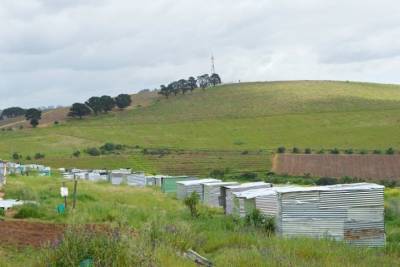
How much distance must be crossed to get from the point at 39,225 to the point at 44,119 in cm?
11245

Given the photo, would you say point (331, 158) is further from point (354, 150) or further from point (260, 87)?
point (260, 87)

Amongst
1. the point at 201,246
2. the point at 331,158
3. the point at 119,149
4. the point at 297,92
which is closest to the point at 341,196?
the point at 201,246

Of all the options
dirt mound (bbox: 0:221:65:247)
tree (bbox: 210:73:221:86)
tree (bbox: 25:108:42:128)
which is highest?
tree (bbox: 210:73:221:86)

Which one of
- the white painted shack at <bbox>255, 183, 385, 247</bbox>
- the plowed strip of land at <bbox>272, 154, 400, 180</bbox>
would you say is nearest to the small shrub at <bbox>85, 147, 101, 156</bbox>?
the plowed strip of land at <bbox>272, 154, 400, 180</bbox>

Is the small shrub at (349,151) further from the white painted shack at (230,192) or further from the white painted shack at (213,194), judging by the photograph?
the white painted shack at (230,192)

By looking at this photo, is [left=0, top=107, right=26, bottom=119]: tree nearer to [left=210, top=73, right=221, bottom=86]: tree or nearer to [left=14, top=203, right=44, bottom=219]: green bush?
[left=210, top=73, right=221, bottom=86]: tree

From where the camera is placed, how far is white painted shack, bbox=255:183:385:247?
16969 mm

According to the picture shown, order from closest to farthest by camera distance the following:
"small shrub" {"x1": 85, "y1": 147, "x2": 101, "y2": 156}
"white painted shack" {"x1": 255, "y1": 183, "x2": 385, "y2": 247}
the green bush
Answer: "white painted shack" {"x1": 255, "y1": 183, "x2": 385, "y2": 247} < the green bush < "small shrub" {"x1": 85, "y1": 147, "x2": 101, "y2": 156}

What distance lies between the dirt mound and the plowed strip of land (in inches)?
1842

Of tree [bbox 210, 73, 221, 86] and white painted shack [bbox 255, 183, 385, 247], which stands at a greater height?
tree [bbox 210, 73, 221, 86]

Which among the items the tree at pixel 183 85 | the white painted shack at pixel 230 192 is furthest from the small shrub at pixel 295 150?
the tree at pixel 183 85

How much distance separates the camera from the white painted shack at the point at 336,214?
16969mm

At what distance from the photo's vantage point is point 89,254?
8.29 m

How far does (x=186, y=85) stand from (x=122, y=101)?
20726mm
